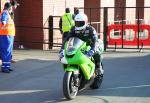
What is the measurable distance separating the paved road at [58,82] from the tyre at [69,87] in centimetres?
13

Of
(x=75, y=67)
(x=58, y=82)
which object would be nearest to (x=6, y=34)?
(x=58, y=82)

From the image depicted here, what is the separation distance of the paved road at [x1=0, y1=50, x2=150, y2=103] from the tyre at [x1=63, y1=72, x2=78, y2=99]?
134 millimetres

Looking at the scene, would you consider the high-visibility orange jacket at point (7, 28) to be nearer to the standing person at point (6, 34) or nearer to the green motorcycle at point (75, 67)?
the standing person at point (6, 34)

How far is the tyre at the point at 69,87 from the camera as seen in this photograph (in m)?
9.20

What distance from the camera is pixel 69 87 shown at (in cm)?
932

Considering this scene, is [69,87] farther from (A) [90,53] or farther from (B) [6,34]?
(B) [6,34]

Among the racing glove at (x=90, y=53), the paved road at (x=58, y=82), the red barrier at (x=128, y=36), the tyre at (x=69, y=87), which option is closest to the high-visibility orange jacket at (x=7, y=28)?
the paved road at (x=58, y=82)

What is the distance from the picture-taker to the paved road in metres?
9.62

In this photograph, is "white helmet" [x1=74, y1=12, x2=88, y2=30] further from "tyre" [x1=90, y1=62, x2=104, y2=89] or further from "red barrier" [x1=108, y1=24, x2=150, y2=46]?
"red barrier" [x1=108, y1=24, x2=150, y2=46]

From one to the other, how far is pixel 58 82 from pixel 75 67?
208 cm

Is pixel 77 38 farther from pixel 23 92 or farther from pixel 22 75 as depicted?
pixel 22 75

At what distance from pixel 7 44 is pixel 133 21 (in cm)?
1901

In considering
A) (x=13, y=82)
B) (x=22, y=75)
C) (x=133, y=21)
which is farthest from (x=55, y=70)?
(x=133, y=21)

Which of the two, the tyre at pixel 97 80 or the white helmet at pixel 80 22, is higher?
the white helmet at pixel 80 22
